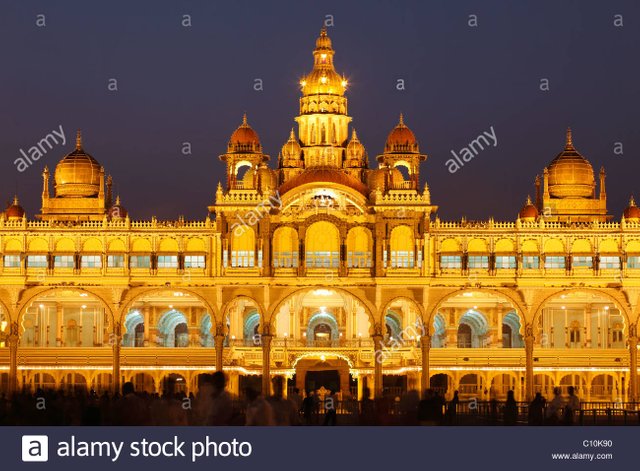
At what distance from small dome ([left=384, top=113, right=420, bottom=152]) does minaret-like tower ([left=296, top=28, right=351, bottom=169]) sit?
4.44 metres

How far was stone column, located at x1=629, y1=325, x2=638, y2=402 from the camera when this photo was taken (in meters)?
88.9

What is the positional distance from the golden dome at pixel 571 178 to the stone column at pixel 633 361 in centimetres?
1338

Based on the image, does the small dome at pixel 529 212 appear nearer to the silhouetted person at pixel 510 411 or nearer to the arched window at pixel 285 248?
the arched window at pixel 285 248

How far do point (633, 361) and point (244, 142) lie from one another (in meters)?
31.0

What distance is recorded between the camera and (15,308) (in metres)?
89.9

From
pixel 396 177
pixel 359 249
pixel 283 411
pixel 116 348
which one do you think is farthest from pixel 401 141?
pixel 283 411

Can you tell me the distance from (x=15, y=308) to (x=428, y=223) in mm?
26348

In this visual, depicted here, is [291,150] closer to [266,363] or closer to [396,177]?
[396,177]

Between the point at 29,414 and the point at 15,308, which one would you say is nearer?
the point at 29,414

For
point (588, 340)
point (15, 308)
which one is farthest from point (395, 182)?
point (15, 308)

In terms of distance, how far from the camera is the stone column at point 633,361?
8888 centimetres

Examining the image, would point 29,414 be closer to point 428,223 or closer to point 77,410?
point 77,410

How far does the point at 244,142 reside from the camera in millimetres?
101062

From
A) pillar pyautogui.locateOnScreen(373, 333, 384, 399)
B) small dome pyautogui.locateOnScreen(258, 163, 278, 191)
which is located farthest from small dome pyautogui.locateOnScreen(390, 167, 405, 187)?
pillar pyautogui.locateOnScreen(373, 333, 384, 399)
